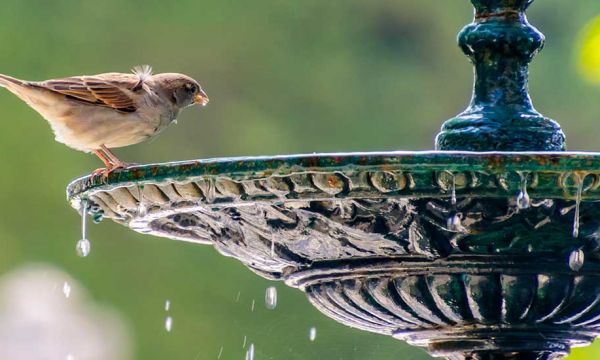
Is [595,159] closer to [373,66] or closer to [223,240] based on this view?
[223,240]

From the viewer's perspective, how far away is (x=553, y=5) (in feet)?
35.7

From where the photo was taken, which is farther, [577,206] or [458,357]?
[458,357]

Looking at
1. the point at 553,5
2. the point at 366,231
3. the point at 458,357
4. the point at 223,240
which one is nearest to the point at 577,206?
the point at 366,231

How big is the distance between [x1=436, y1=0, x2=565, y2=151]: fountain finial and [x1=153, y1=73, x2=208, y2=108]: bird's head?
2146 millimetres

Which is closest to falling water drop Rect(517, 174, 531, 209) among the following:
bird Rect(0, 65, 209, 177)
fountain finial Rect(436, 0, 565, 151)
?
fountain finial Rect(436, 0, 565, 151)

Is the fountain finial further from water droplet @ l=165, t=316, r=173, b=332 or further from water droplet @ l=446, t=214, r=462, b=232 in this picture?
water droplet @ l=165, t=316, r=173, b=332

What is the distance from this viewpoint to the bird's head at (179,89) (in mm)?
5758

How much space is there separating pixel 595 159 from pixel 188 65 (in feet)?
28.7

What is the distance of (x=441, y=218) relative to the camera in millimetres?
3207

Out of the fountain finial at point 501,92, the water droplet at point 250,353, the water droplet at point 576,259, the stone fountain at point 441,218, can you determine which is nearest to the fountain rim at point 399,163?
the stone fountain at point 441,218

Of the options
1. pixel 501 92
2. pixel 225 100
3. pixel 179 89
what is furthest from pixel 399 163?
pixel 225 100

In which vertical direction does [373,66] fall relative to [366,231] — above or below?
Result: above

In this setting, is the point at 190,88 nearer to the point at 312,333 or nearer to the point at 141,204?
the point at 141,204

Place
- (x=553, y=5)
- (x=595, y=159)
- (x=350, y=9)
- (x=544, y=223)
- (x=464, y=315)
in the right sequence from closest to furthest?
(x=595, y=159) < (x=544, y=223) < (x=464, y=315) < (x=553, y=5) < (x=350, y=9)
